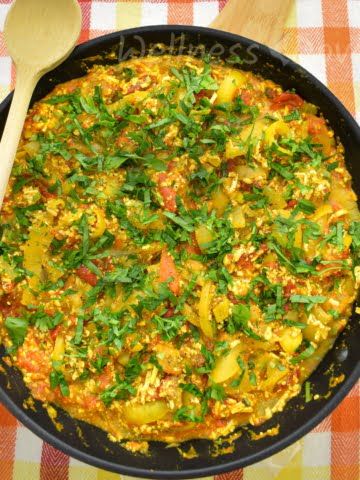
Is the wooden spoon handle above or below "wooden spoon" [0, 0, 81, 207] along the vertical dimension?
below

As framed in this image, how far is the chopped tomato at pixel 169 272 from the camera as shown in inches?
141

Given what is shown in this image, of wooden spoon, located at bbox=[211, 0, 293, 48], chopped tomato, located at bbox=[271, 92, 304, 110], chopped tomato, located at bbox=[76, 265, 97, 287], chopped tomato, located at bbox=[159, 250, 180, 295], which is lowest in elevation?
chopped tomato, located at bbox=[76, 265, 97, 287]

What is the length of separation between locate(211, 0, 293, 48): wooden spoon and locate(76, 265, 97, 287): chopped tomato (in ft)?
6.07

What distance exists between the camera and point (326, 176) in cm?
379

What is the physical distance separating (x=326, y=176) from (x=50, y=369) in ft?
6.46

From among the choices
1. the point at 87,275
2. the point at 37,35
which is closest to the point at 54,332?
the point at 87,275

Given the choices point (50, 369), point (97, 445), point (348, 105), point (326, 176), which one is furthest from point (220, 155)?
point (97, 445)

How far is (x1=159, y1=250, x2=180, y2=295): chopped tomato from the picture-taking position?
358 cm

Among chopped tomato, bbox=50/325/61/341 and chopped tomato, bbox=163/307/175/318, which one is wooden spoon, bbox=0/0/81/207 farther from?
chopped tomato, bbox=163/307/175/318

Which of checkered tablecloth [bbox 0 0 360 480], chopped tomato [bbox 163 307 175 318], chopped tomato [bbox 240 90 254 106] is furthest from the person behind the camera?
checkered tablecloth [bbox 0 0 360 480]

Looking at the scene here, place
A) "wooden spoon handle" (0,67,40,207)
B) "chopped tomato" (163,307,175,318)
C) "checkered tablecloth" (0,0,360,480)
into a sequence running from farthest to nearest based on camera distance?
1. "checkered tablecloth" (0,0,360,480)
2. "chopped tomato" (163,307,175,318)
3. "wooden spoon handle" (0,67,40,207)

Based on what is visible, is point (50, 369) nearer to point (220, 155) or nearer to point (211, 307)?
point (211, 307)

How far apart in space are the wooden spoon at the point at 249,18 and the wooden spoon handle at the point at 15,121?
1.32 m

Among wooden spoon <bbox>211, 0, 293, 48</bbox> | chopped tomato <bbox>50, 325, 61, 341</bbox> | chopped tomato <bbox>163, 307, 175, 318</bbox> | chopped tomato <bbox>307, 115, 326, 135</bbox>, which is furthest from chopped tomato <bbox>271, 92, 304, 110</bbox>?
chopped tomato <bbox>50, 325, 61, 341</bbox>
